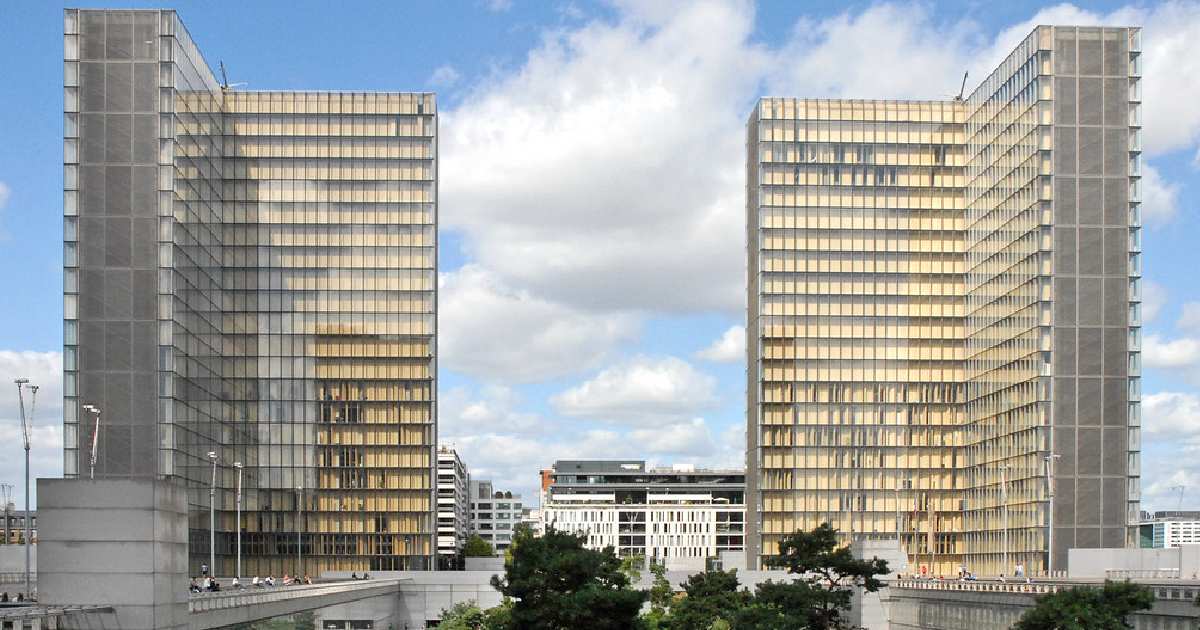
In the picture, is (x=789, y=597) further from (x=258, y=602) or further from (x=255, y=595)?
(x=255, y=595)

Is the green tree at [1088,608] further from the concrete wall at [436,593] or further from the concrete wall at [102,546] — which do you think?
the concrete wall at [436,593]

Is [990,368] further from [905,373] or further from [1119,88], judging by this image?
[1119,88]

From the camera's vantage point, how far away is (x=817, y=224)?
603 feet

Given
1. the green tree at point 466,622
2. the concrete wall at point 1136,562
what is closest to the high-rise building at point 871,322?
the concrete wall at point 1136,562

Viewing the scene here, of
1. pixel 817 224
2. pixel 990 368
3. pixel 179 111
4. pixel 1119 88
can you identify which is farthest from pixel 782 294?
pixel 179 111

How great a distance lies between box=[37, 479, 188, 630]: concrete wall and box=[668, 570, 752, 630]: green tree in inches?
2069

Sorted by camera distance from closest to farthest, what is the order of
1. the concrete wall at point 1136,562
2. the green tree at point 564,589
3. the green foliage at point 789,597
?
the green tree at point 564,589 → the green foliage at point 789,597 → the concrete wall at point 1136,562

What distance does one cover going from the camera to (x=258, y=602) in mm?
80688

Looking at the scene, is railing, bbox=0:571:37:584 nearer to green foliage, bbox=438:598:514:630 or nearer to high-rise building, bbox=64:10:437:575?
green foliage, bbox=438:598:514:630

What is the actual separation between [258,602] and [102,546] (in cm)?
2650

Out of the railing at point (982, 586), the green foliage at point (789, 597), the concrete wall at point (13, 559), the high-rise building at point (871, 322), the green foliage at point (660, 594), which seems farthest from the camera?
the high-rise building at point (871, 322)

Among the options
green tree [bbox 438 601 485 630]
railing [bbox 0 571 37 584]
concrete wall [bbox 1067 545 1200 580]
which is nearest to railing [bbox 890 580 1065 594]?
concrete wall [bbox 1067 545 1200 580]

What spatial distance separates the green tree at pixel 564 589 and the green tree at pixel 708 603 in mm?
31605

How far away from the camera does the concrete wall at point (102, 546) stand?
180 feet
